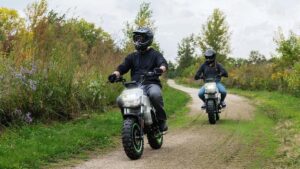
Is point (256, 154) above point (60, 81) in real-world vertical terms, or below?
below

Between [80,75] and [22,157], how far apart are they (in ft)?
19.1

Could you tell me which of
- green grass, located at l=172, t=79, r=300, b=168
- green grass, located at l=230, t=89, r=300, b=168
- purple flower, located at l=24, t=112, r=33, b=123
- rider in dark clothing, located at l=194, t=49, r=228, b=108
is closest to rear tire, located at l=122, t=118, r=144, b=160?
green grass, located at l=172, t=79, r=300, b=168

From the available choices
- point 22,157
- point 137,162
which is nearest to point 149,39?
point 137,162

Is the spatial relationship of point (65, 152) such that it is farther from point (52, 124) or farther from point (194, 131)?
point (194, 131)

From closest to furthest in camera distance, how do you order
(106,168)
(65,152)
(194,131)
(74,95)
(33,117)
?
(106,168) → (65,152) → (33,117) → (194,131) → (74,95)

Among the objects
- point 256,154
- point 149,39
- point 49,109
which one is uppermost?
Answer: point 149,39

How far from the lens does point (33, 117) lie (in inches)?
417

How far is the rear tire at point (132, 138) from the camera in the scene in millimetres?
7410

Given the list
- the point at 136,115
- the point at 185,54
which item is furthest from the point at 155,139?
the point at 185,54

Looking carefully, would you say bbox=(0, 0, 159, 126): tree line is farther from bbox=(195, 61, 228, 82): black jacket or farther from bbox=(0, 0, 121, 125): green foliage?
bbox=(195, 61, 228, 82): black jacket

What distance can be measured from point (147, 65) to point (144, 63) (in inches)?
2.7

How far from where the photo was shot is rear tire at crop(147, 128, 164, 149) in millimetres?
8567

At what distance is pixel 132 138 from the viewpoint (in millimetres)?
7469

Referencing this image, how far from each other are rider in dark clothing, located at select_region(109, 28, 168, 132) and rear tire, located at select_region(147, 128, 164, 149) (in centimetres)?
15
